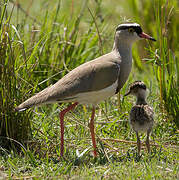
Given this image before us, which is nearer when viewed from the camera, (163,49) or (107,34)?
(163,49)

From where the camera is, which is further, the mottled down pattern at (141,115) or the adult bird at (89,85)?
the mottled down pattern at (141,115)

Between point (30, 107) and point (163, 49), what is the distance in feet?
5.73

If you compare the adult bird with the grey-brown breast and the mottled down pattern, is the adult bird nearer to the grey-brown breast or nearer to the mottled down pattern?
the grey-brown breast

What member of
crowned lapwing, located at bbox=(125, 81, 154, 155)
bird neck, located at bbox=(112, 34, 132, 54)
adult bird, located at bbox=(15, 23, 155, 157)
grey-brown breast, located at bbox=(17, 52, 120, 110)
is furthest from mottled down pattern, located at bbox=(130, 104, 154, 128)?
A: bird neck, located at bbox=(112, 34, 132, 54)

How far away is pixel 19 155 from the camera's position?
438 centimetres

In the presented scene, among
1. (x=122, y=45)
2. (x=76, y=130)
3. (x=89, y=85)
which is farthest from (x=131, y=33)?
(x=76, y=130)

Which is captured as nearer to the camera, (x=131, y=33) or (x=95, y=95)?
(x=95, y=95)

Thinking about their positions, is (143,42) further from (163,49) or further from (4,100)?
(4,100)

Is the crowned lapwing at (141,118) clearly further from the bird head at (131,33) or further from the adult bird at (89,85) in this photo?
the bird head at (131,33)

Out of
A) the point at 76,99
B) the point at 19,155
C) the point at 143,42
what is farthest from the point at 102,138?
the point at 143,42

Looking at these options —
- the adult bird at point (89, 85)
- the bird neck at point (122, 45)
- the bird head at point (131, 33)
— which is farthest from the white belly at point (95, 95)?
the bird head at point (131, 33)

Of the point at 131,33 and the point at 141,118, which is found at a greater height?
the point at 131,33

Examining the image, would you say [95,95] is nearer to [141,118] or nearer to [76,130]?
[141,118]

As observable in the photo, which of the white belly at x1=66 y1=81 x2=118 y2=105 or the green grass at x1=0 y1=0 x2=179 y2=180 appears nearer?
the green grass at x1=0 y1=0 x2=179 y2=180
